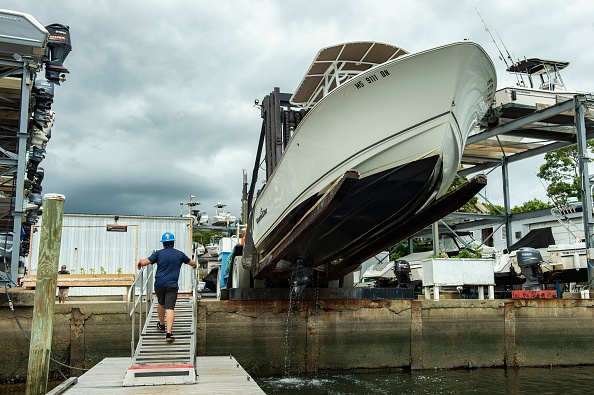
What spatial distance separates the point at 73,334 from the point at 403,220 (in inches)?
211

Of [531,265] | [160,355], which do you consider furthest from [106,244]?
[531,265]

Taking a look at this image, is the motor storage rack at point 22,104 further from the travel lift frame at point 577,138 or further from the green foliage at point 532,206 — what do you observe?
the green foliage at point 532,206

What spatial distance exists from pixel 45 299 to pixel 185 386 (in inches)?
76.4

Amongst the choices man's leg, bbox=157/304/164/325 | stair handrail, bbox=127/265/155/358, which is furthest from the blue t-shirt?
man's leg, bbox=157/304/164/325

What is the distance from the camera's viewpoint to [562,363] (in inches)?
400

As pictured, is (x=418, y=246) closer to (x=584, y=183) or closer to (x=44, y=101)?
(x=584, y=183)

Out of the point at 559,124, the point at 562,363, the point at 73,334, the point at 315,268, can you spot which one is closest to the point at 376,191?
the point at 315,268

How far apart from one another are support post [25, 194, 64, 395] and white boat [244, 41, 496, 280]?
2982 millimetres

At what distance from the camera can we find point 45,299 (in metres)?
6.06

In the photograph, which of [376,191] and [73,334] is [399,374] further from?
[73,334]

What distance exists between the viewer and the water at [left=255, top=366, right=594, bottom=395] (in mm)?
8031

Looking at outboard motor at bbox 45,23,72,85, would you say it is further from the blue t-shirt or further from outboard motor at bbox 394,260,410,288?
outboard motor at bbox 394,260,410,288

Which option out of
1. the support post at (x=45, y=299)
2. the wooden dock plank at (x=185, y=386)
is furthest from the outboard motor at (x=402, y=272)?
the support post at (x=45, y=299)

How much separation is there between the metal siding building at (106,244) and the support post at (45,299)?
333 inches
